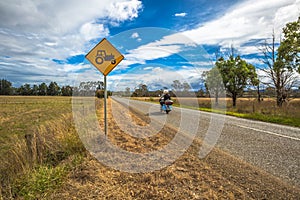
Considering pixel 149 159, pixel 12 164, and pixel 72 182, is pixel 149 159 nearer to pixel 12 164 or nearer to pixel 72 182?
pixel 72 182

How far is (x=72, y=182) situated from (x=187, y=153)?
2820mm

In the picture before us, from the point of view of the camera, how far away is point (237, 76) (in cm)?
2606

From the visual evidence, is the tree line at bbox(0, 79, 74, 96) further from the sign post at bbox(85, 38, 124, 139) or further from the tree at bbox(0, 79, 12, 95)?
the sign post at bbox(85, 38, 124, 139)

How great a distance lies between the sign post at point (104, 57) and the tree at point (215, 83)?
79.1 ft

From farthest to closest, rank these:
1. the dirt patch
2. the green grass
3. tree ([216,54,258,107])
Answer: tree ([216,54,258,107]), the green grass, the dirt patch

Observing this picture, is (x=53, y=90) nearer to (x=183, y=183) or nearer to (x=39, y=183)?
(x=39, y=183)

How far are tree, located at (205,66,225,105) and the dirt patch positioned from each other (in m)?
25.1

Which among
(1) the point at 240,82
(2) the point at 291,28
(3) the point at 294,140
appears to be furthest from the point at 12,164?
(1) the point at 240,82

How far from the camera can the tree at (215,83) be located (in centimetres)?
2800

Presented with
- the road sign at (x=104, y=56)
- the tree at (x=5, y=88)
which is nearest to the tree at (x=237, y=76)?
the road sign at (x=104, y=56)

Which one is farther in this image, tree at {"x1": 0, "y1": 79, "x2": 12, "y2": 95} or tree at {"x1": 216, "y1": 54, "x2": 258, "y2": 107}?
tree at {"x1": 0, "y1": 79, "x2": 12, "y2": 95}

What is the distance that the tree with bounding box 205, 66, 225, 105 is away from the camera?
91.9 feet

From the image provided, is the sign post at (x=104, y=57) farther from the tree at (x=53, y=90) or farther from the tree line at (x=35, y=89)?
the tree at (x=53, y=90)

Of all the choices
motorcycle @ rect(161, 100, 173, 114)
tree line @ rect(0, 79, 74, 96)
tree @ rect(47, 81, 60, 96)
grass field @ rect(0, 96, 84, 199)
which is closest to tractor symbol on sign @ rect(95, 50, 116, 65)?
grass field @ rect(0, 96, 84, 199)
